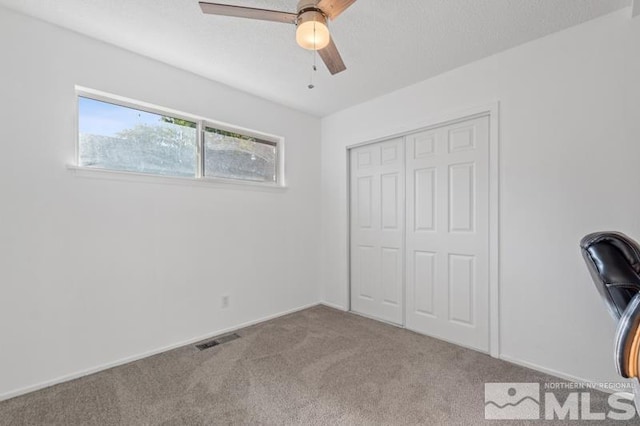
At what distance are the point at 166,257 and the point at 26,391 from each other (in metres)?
1.14

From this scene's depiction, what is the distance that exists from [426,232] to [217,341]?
2.19m

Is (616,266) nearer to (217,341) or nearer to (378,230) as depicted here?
(378,230)

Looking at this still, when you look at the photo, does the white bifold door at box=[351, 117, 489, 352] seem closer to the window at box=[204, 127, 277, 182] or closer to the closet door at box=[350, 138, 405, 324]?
the closet door at box=[350, 138, 405, 324]

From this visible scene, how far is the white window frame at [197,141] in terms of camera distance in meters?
2.17

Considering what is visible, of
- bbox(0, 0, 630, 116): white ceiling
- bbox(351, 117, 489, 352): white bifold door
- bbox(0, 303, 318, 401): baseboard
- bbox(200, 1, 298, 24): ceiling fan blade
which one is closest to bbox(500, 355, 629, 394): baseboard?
bbox(351, 117, 489, 352): white bifold door

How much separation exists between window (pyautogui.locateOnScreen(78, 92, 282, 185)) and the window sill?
0.07 m

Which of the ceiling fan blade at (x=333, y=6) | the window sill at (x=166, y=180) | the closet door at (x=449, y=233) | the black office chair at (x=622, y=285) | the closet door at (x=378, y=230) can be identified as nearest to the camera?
the black office chair at (x=622, y=285)

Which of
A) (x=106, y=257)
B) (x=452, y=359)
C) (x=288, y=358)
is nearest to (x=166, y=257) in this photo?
(x=106, y=257)

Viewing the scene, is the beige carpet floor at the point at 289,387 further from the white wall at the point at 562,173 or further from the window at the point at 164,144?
the window at the point at 164,144

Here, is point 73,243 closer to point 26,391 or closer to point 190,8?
point 26,391

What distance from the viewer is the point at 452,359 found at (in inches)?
91.2

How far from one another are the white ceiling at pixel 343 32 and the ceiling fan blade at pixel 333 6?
17.9 inches

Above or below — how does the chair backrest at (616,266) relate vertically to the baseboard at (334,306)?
above

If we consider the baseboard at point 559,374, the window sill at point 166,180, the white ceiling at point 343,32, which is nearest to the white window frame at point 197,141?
the window sill at point 166,180
